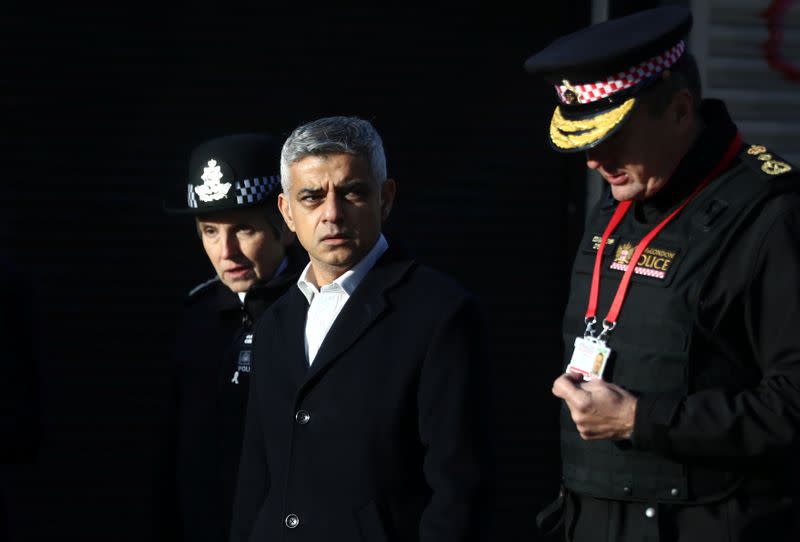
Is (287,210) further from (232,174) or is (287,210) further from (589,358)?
(589,358)

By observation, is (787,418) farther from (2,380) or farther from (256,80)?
(256,80)

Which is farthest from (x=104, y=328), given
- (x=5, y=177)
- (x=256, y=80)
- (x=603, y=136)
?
(x=603, y=136)

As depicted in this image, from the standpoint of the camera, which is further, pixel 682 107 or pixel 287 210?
pixel 287 210

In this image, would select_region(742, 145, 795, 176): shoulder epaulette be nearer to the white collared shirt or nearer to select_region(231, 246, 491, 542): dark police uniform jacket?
select_region(231, 246, 491, 542): dark police uniform jacket

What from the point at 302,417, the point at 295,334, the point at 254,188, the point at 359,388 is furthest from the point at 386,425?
the point at 254,188

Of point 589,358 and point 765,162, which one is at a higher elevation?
point 765,162

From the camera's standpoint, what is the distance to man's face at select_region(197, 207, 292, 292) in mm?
4516

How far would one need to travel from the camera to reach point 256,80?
257 inches

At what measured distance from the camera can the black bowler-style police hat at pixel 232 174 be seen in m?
4.57

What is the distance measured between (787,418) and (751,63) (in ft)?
12.0

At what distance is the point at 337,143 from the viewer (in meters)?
3.66

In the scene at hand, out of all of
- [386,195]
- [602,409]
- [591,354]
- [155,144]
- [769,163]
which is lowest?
[602,409]

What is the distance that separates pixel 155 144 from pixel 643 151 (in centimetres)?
375

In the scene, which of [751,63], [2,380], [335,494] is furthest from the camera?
[751,63]
